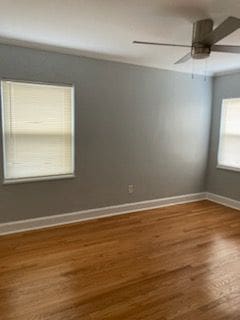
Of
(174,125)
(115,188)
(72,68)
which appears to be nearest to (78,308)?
(115,188)

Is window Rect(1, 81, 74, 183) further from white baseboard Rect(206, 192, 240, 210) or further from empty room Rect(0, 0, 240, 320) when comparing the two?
white baseboard Rect(206, 192, 240, 210)

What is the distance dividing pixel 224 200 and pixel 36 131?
3432 millimetres

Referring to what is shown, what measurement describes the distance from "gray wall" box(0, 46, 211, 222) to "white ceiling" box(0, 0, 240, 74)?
0.27 metres

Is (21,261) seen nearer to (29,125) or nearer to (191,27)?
(29,125)

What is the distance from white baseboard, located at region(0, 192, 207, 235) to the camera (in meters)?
3.46

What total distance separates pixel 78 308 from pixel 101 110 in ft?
8.45

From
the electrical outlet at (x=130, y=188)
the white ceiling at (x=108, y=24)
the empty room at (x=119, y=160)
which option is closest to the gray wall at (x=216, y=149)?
the empty room at (x=119, y=160)

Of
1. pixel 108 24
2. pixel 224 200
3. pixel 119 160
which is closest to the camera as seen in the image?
pixel 108 24

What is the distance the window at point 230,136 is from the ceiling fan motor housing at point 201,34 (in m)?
2.39

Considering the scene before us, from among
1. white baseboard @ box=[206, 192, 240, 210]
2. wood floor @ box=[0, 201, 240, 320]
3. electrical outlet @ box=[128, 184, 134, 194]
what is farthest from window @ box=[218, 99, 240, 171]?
electrical outlet @ box=[128, 184, 134, 194]

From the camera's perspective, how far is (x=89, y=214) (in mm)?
3980

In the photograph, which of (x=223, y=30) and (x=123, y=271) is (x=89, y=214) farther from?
(x=223, y=30)

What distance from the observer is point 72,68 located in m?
3.58

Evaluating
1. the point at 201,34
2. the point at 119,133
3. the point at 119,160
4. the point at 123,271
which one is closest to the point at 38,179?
the point at 119,160
